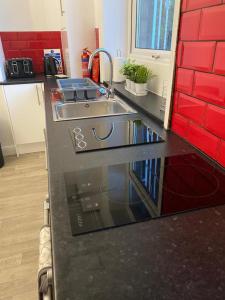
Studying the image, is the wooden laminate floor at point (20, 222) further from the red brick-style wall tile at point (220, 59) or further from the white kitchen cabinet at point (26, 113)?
the red brick-style wall tile at point (220, 59)

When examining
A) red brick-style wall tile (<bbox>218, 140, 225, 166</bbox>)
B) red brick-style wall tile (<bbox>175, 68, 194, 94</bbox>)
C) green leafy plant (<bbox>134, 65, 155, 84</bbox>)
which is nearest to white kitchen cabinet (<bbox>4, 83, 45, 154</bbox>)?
green leafy plant (<bbox>134, 65, 155, 84</bbox>)

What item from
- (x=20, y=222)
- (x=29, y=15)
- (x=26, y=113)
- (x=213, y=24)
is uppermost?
(x=29, y=15)

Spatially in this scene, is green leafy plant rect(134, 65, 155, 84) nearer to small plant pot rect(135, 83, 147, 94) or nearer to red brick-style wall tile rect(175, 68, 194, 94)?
small plant pot rect(135, 83, 147, 94)

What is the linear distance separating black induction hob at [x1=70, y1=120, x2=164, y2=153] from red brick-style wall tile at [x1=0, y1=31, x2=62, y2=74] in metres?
2.23

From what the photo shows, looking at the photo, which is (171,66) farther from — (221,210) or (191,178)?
(221,210)

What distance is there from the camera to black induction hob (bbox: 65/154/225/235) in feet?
1.98

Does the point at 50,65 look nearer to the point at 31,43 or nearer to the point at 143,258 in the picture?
the point at 31,43

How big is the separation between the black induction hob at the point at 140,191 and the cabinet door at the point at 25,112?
2.12m

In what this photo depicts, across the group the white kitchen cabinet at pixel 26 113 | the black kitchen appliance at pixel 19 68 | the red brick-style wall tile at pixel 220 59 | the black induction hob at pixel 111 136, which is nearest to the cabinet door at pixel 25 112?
the white kitchen cabinet at pixel 26 113

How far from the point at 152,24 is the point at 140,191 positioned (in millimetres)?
1768

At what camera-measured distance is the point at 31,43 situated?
9.59ft

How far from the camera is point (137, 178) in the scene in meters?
0.78

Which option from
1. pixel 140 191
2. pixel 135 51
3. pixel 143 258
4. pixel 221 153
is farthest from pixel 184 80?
pixel 135 51

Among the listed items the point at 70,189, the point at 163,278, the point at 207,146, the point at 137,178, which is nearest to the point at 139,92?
the point at 207,146
